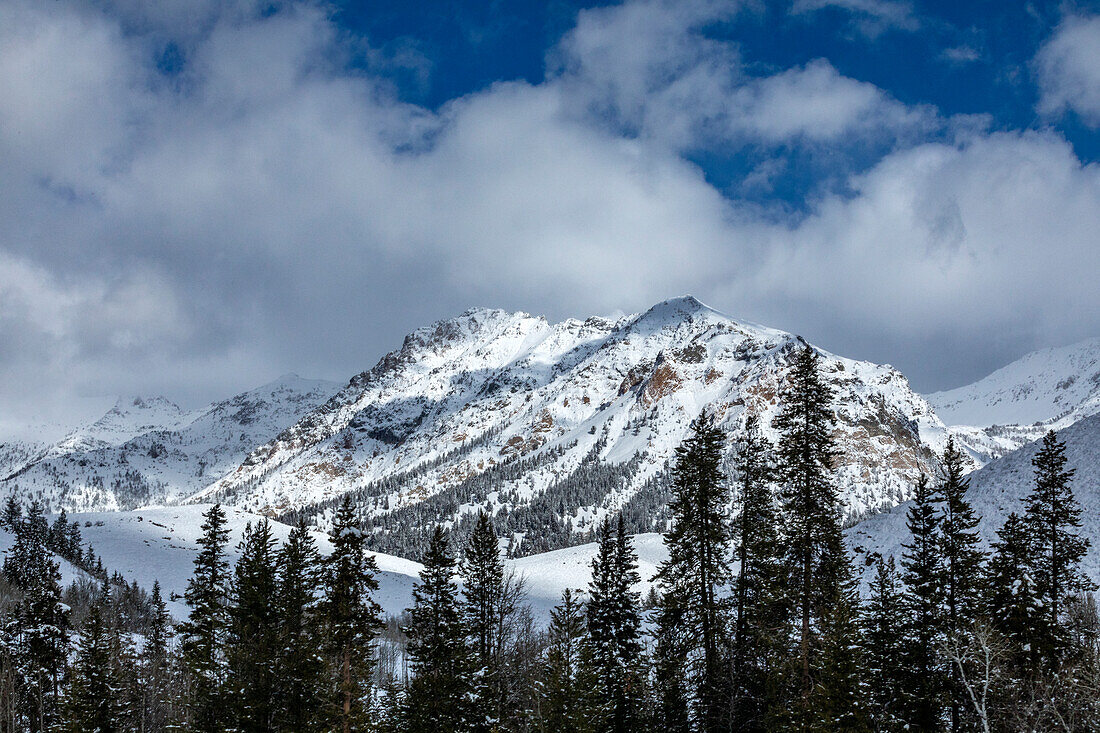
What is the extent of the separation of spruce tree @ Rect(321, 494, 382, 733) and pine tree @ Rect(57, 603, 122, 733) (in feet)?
52.7

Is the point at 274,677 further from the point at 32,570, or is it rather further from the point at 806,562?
the point at 32,570

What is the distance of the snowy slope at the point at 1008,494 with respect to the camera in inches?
2233

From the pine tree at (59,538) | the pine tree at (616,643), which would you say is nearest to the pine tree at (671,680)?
the pine tree at (616,643)

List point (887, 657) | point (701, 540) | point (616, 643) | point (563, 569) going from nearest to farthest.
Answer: point (701, 540) < point (887, 657) < point (616, 643) < point (563, 569)

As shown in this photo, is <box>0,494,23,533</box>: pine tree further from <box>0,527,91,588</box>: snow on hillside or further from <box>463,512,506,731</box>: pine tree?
<box>463,512,506,731</box>: pine tree

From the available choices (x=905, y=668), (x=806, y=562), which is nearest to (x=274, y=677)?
(x=806, y=562)

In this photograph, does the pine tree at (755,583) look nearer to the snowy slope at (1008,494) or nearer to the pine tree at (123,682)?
the snowy slope at (1008,494)

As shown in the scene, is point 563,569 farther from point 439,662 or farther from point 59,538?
point 59,538

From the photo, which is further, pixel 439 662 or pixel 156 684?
pixel 156 684

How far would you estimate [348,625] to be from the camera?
30.0m

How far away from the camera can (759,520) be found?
30828 millimetres

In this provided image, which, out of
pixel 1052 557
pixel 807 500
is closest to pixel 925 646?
pixel 1052 557

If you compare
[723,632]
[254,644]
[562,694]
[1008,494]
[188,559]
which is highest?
[188,559]

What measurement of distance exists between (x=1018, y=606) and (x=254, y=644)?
36.5 metres
